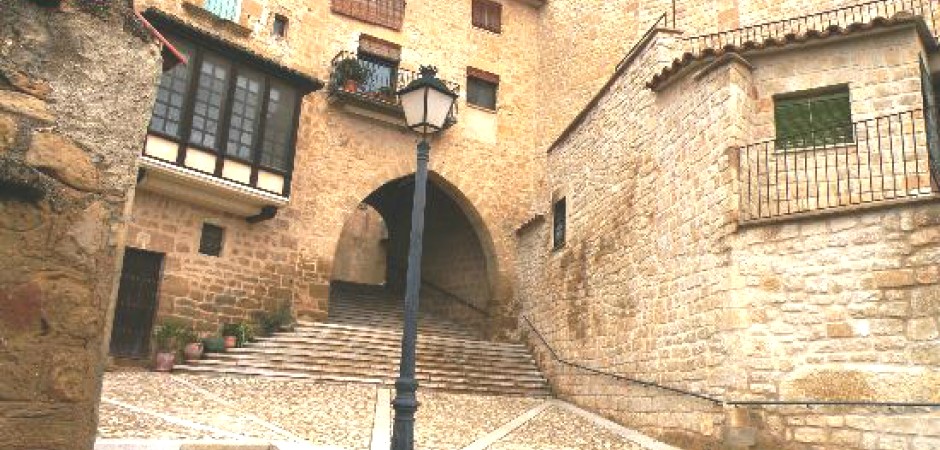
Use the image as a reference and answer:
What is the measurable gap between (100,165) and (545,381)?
11144mm

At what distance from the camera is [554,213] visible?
13797 millimetres

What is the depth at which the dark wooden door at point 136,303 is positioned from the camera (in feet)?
38.8

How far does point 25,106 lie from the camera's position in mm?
2363

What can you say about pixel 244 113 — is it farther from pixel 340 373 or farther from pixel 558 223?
pixel 558 223

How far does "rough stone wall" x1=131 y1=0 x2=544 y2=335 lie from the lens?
14.8 metres

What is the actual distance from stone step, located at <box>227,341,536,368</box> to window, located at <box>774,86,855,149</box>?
7.15 meters

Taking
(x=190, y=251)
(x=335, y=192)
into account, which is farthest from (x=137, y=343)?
(x=335, y=192)

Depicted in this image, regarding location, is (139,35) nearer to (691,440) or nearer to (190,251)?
(691,440)

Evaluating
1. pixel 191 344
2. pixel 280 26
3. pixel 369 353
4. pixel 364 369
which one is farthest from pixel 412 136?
pixel 191 344

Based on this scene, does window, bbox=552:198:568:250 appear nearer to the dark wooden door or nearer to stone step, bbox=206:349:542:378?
stone step, bbox=206:349:542:378

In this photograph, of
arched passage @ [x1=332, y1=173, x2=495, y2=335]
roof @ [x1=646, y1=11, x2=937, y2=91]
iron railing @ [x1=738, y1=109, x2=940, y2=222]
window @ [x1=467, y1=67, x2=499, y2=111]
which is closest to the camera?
iron railing @ [x1=738, y1=109, x2=940, y2=222]

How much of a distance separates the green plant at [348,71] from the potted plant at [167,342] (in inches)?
266

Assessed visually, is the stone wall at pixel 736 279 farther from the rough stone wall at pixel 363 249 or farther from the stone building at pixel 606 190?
the rough stone wall at pixel 363 249

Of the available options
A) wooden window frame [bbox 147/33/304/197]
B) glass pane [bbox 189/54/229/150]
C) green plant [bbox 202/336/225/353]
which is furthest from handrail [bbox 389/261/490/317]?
glass pane [bbox 189/54/229/150]
